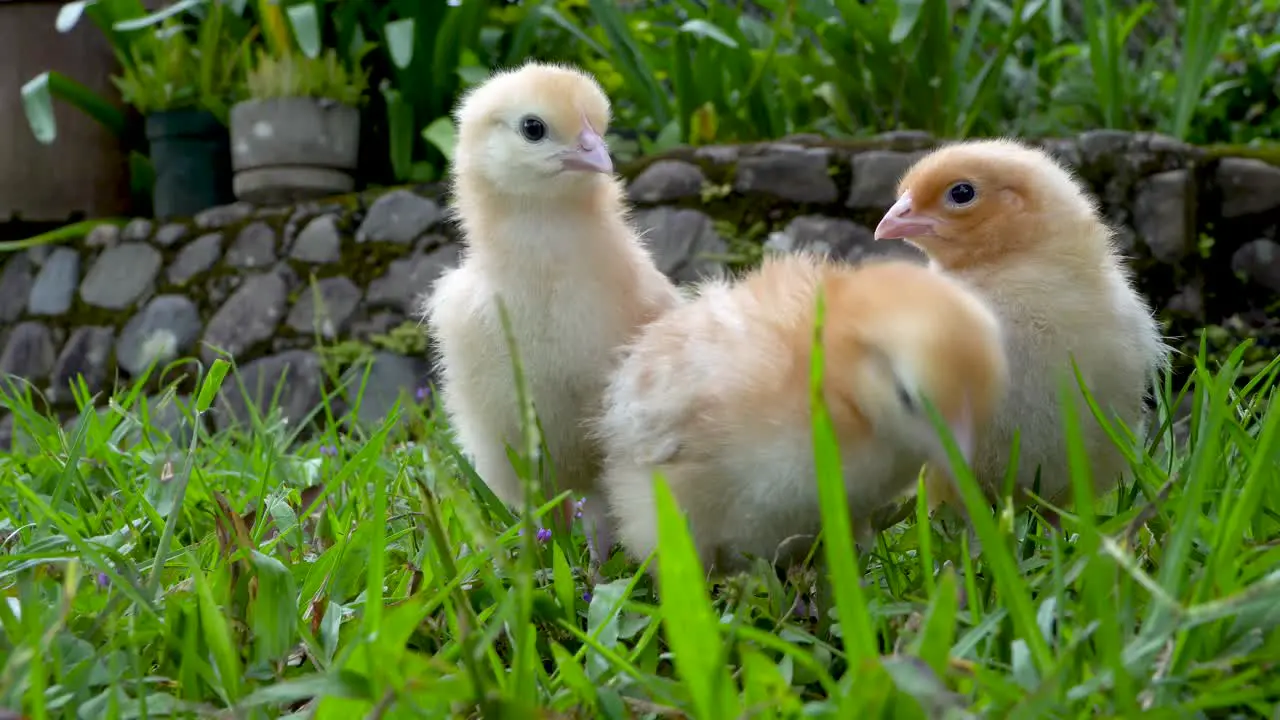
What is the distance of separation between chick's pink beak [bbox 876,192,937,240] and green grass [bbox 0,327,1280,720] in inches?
18.5

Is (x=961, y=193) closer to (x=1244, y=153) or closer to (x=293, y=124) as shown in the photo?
(x=1244, y=153)

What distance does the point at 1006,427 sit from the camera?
1.60m

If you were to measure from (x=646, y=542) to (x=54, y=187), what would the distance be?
4.80 meters

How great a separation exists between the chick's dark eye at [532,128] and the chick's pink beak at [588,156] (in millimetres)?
63

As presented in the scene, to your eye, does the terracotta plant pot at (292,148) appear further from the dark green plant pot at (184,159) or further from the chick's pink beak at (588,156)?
the chick's pink beak at (588,156)

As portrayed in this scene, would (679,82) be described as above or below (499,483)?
above

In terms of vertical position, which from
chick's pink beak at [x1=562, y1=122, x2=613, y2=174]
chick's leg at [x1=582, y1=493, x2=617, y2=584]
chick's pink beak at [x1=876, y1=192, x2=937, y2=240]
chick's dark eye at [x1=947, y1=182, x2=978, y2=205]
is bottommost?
chick's leg at [x1=582, y1=493, x2=617, y2=584]

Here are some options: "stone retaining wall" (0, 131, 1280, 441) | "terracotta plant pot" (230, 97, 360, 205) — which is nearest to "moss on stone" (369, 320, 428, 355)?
"stone retaining wall" (0, 131, 1280, 441)

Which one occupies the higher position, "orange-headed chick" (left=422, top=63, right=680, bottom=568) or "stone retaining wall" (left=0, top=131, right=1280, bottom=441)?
"orange-headed chick" (left=422, top=63, right=680, bottom=568)

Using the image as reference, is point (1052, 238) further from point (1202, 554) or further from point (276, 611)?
point (276, 611)

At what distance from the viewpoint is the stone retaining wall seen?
12.0ft

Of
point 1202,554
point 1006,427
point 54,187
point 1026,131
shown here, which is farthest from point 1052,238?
point 54,187

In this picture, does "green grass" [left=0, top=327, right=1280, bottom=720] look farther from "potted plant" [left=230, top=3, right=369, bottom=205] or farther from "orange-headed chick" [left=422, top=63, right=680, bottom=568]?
"potted plant" [left=230, top=3, right=369, bottom=205]

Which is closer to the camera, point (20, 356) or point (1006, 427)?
point (1006, 427)
